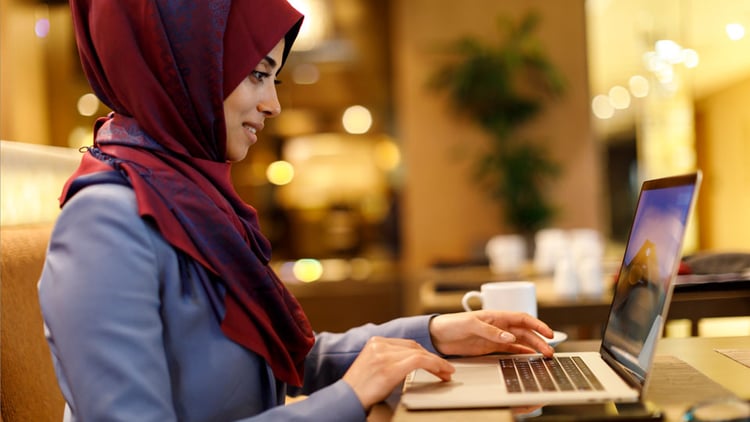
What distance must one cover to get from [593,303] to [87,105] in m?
4.97

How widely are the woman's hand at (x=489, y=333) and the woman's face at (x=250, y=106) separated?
1.43 ft

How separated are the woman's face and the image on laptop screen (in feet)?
1.89

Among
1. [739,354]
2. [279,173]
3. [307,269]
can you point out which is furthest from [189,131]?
[279,173]

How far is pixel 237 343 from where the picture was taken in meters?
1.06

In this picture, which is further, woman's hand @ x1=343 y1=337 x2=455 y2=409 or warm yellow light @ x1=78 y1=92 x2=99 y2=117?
warm yellow light @ x1=78 y1=92 x2=99 y2=117

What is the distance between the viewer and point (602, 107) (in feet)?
19.2

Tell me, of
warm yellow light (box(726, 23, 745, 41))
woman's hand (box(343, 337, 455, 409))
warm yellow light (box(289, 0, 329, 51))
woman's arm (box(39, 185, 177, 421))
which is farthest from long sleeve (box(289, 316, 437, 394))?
warm yellow light (box(289, 0, 329, 51))

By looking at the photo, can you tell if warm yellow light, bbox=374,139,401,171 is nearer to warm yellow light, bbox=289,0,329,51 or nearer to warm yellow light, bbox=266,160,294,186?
warm yellow light, bbox=266,160,294,186

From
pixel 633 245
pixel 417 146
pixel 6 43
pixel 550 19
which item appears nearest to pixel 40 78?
pixel 6 43

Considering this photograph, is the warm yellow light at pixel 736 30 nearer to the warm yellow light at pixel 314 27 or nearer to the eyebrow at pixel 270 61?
the eyebrow at pixel 270 61

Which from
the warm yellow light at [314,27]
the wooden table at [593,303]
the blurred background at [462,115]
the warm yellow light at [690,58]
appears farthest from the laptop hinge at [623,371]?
the warm yellow light at [314,27]

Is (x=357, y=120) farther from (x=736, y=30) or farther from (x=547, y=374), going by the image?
(x=547, y=374)

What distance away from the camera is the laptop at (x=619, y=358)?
884 millimetres

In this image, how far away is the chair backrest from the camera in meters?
1.32
